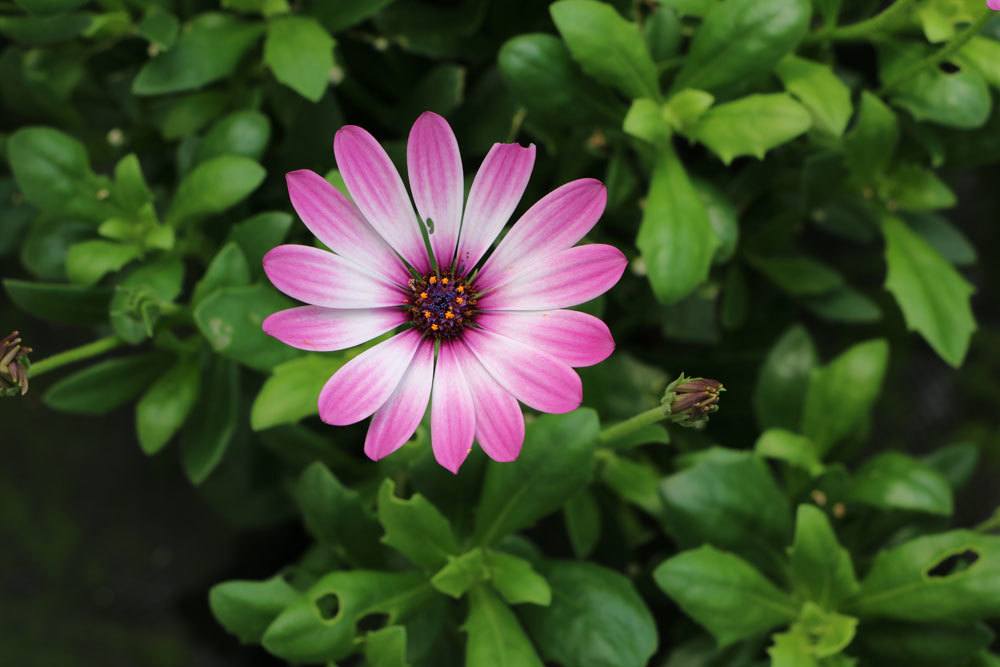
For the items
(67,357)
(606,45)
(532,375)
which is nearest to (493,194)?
(532,375)

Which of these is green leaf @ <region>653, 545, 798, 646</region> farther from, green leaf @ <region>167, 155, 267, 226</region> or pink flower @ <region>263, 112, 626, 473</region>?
green leaf @ <region>167, 155, 267, 226</region>

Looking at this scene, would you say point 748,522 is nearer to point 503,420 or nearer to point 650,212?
point 650,212

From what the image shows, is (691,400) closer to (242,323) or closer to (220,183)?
(242,323)

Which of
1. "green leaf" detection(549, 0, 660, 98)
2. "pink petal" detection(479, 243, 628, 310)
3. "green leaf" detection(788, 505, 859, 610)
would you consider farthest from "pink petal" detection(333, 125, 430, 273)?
"green leaf" detection(788, 505, 859, 610)

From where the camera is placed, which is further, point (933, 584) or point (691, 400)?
point (933, 584)

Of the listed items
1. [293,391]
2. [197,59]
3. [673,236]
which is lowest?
[293,391]

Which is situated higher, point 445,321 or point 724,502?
point 445,321

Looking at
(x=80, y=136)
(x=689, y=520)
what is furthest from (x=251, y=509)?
(x=689, y=520)
